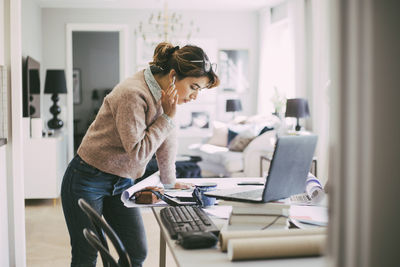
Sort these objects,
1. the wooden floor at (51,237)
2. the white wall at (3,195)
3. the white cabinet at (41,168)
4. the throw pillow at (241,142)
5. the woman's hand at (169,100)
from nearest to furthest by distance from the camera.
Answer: the woman's hand at (169,100), the white wall at (3,195), the wooden floor at (51,237), the white cabinet at (41,168), the throw pillow at (241,142)

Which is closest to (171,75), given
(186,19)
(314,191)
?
(314,191)

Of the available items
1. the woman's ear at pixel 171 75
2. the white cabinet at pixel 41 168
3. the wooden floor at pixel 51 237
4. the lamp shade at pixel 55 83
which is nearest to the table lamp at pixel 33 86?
the lamp shade at pixel 55 83

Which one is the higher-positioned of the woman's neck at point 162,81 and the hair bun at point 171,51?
the hair bun at point 171,51

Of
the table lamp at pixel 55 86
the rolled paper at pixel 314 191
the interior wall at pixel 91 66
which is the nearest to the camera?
the rolled paper at pixel 314 191

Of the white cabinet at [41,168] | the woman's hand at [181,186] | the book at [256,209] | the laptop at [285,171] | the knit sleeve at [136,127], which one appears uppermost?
the knit sleeve at [136,127]

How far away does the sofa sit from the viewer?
578cm

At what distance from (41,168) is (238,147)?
100 inches

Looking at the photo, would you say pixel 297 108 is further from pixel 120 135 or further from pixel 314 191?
pixel 120 135

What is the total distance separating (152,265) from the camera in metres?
3.14

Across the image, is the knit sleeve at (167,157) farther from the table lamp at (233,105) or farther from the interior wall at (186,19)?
the interior wall at (186,19)

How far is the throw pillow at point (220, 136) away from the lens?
6.78 meters

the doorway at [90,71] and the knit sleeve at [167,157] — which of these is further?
the doorway at [90,71]

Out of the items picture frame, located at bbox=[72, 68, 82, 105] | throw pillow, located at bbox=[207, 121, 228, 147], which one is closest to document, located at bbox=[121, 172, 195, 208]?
throw pillow, located at bbox=[207, 121, 228, 147]

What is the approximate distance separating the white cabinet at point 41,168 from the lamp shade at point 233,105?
2.95 meters
